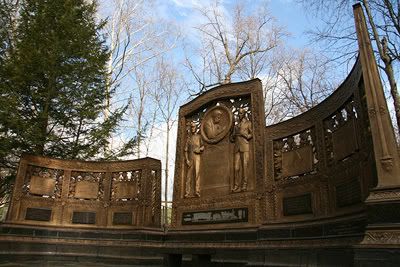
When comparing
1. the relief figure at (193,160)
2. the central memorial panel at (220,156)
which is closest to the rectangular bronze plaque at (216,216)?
the central memorial panel at (220,156)

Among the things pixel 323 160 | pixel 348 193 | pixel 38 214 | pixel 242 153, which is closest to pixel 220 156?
pixel 242 153

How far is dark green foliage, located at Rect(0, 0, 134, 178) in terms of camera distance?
12805 mm

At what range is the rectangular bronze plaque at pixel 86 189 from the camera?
12461mm

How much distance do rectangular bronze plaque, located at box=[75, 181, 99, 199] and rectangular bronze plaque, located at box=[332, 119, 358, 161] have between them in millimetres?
8873

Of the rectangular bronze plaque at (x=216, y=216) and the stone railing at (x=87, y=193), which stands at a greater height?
the stone railing at (x=87, y=193)

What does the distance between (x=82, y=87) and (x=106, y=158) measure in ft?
10.6

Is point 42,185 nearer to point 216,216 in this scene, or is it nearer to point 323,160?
point 216,216

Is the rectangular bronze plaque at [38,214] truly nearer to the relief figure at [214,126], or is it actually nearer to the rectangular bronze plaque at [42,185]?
the rectangular bronze plaque at [42,185]

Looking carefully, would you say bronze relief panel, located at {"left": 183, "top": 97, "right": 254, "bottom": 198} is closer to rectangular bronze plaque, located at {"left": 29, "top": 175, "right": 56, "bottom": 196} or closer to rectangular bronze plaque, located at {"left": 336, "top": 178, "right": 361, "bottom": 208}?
rectangular bronze plaque, located at {"left": 336, "top": 178, "right": 361, "bottom": 208}

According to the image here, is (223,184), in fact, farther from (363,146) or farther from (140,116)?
(140,116)

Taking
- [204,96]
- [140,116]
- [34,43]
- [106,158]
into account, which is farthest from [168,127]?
[204,96]

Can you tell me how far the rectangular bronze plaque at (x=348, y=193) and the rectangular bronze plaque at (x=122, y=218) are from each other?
7.55 meters

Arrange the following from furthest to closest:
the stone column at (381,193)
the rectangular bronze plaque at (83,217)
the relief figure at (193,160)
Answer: the rectangular bronze plaque at (83,217), the relief figure at (193,160), the stone column at (381,193)

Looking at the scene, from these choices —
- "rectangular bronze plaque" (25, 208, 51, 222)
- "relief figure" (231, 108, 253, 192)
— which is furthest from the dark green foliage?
"relief figure" (231, 108, 253, 192)
